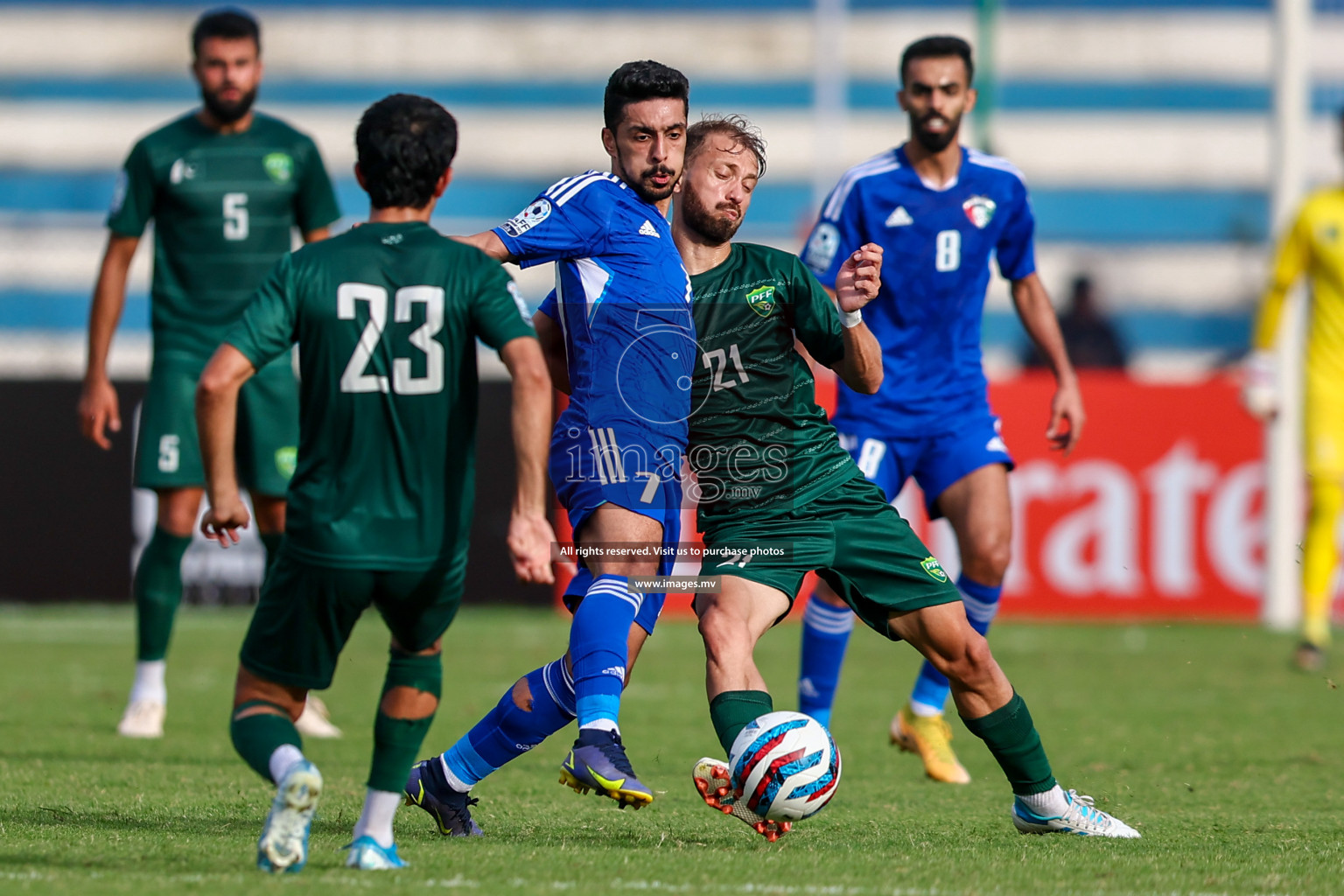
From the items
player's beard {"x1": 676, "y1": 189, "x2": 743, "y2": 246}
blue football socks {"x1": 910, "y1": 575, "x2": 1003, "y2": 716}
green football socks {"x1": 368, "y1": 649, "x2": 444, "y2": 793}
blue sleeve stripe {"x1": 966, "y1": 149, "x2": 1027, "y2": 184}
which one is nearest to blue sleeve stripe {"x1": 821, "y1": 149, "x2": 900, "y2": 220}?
blue sleeve stripe {"x1": 966, "y1": 149, "x2": 1027, "y2": 184}

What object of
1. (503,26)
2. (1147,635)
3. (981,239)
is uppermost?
(503,26)

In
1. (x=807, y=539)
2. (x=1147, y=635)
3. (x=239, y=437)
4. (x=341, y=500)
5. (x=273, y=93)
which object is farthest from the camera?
(x=273, y=93)

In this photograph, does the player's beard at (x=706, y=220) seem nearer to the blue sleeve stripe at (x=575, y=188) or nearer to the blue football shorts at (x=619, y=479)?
the blue sleeve stripe at (x=575, y=188)

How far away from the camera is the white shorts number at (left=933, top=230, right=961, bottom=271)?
6359mm

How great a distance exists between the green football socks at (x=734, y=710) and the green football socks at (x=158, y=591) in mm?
3109

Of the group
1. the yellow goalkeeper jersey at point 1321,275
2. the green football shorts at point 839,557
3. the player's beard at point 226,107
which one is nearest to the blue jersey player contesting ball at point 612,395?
the green football shorts at point 839,557

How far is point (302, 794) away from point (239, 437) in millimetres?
3491

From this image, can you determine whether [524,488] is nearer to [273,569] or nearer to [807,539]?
[273,569]

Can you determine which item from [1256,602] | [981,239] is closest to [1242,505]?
[1256,602]

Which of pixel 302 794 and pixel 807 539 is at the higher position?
pixel 807 539

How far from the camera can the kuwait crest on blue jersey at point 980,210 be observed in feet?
21.0

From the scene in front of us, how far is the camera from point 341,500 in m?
4.02

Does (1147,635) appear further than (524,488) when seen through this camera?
Yes

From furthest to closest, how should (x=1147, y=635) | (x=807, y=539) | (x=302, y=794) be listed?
(x=1147, y=635), (x=807, y=539), (x=302, y=794)
